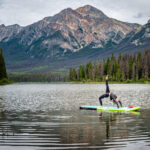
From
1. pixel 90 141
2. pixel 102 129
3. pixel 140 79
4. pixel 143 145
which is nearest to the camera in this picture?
pixel 143 145

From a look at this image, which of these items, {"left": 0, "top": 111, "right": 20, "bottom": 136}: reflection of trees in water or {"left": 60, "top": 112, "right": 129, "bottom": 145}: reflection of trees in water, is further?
{"left": 0, "top": 111, "right": 20, "bottom": 136}: reflection of trees in water

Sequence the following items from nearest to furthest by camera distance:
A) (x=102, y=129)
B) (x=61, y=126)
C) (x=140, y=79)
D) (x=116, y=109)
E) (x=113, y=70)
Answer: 1. (x=102, y=129)
2. (x=61, y=126)
3. (x=116, y=109)
4. (x=140, y=79)
5. (x=113, y=70)

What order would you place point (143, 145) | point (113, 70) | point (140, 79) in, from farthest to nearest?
point (113, 70)
point (140, 79)
point (143, 145)

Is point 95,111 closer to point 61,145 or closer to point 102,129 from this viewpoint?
point 102,129

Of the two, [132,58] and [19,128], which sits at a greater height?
[132,58]

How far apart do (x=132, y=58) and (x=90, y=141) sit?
184362 millimetres

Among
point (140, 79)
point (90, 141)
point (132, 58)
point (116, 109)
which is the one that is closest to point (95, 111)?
point (116, 109)

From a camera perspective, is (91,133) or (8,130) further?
(8,130)

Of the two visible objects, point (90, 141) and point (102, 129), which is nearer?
point (90, 141)

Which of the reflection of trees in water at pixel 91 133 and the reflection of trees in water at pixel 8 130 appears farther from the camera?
the reflection of trees in water at pixel 8 130

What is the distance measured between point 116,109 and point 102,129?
13.9 meters

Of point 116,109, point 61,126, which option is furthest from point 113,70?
point 61,126

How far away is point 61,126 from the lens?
22.6 m

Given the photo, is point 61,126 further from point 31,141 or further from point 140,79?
point 140,79
